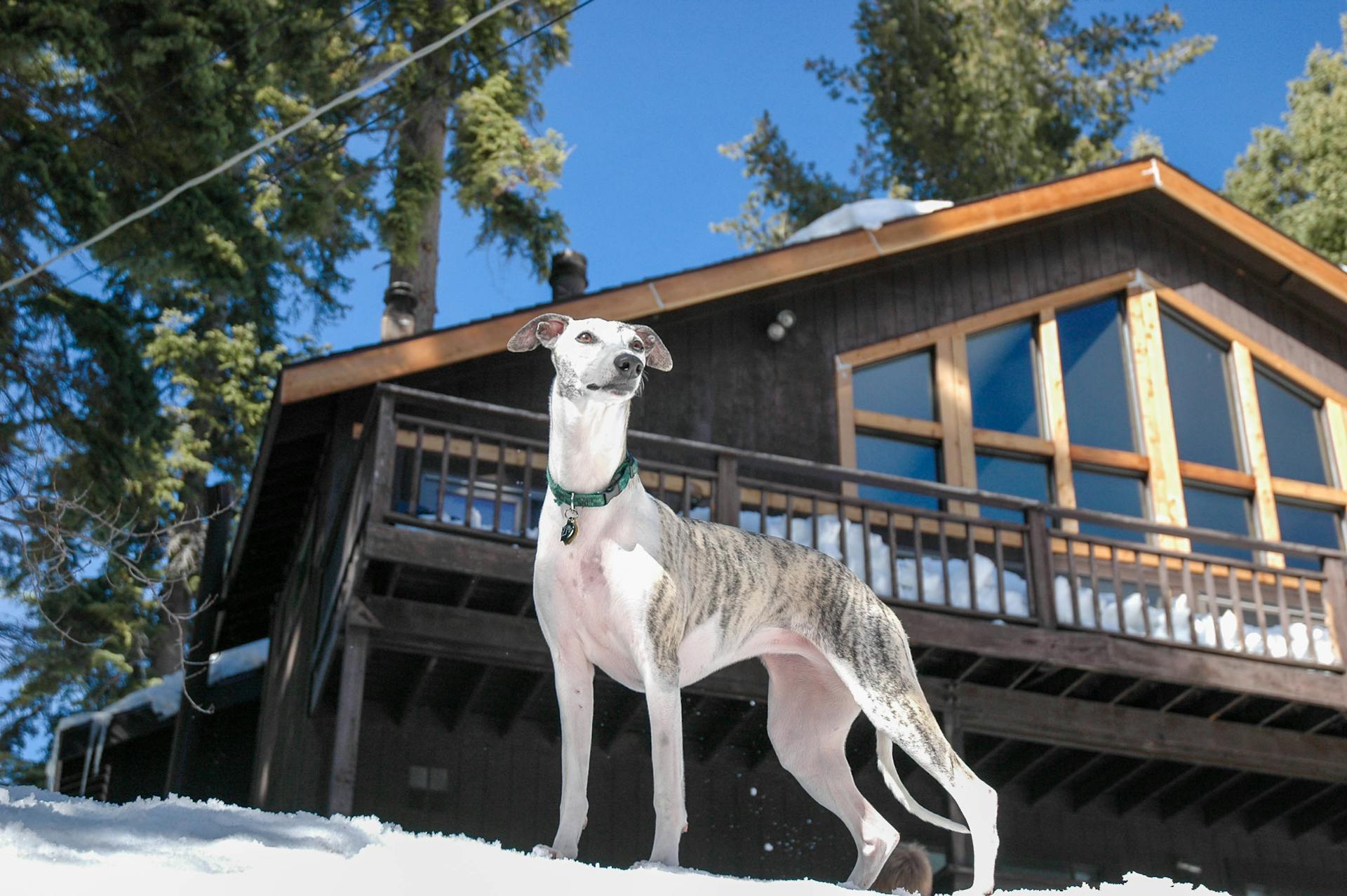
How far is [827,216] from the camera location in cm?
1371

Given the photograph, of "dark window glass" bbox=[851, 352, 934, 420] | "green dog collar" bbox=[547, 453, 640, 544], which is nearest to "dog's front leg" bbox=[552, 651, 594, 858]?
"green dog collar" bbox=[547, 453, 640, 544]

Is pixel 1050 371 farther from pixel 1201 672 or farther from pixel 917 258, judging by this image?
pixel 1201 672

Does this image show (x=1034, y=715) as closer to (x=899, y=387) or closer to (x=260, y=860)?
(x=899, y=387)

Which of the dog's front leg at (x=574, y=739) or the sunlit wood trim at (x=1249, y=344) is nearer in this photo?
the dog's front leg at (x=574, y=739)

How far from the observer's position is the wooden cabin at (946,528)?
10.7 meters

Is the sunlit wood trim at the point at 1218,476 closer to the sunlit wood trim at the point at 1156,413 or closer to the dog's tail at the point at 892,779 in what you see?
the sunlit wood trim at the point at 1156,413

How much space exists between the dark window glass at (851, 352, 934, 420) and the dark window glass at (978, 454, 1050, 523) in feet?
2.22

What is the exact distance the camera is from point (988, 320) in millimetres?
14422

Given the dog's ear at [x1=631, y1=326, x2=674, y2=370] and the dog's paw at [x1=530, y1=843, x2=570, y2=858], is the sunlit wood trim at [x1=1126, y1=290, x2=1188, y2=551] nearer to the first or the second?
the dog's ear at [x1=631, y1=326, x2=674, y2=370]

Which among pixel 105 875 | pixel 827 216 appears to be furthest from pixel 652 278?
pixel 105 875

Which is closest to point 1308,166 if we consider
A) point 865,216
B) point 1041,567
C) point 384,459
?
point 865,216

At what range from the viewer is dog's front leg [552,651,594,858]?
4.77 m

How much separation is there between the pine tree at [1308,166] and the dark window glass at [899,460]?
54.2ft

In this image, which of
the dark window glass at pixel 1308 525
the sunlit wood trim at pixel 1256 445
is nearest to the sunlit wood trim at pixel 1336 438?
the dark window glass at pixel 1308 525
